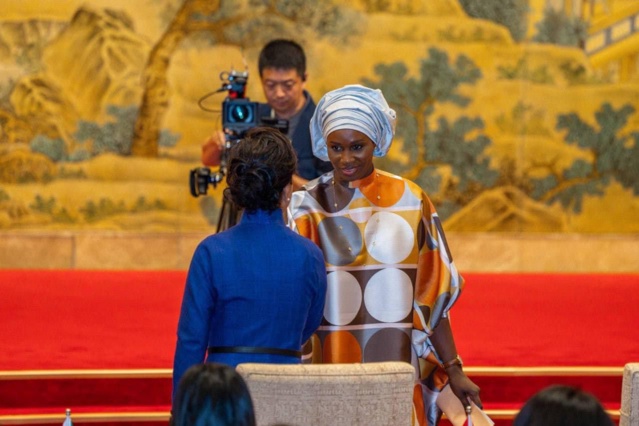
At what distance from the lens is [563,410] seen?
179 cm

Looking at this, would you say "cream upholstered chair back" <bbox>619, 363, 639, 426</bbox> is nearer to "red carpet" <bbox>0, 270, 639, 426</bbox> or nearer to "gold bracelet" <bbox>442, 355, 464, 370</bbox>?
"gold bracelet" <bbox>442, 355, 464, 370</bbox>

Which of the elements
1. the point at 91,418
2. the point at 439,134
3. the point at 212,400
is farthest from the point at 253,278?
the point at 439,134

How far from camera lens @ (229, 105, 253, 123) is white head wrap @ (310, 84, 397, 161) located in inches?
73.9

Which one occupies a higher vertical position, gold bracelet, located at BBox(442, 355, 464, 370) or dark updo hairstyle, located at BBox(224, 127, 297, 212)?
dark updo hairstyle, located at BBox(224, 127, 297, 212)

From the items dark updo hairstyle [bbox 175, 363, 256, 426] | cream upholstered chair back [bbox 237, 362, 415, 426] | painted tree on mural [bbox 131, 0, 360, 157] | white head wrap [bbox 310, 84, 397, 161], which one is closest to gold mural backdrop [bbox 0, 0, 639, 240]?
painted tree on mural [bbox 131, 0, 360, 157]

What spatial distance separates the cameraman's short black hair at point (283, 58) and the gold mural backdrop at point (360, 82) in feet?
10.9

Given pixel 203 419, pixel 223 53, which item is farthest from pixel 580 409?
pixel 223 53

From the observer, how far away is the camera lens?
4871 mm

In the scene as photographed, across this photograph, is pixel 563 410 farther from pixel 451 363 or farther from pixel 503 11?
pixel 503 11

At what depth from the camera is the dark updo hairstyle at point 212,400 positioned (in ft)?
6.14

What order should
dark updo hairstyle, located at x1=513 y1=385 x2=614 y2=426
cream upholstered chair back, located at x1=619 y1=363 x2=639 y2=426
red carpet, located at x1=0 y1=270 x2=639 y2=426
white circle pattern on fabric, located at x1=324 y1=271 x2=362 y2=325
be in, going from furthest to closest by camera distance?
red carpet, located at x1=0 y1=270 x2=639 y2=426
white circle pattern on fabric, located at x1=324 y1=271 x2=362 y2=325
cream upholstered chair back, located at x1=619 y1=363 x2=639 y2=426
dark updo hairstyle, located at x1=513 y1=385 x2=614 y2=426

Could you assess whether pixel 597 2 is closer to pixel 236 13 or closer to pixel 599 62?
pixel 599 62

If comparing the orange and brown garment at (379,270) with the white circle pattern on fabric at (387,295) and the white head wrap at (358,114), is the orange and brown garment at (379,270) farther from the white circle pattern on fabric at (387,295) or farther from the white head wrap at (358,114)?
the white head wrap at (358,114)

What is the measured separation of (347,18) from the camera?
8375mm
